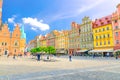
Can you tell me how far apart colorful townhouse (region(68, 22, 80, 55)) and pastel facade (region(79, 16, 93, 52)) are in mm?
3359

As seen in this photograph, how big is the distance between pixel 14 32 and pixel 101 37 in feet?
149

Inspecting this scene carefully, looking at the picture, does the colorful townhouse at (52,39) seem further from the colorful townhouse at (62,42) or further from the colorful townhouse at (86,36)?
the colorful townhouse at (86,36)

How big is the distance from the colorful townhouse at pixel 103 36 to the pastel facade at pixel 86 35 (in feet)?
9.67

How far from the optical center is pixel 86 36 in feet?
235

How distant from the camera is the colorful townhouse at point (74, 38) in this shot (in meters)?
78.2

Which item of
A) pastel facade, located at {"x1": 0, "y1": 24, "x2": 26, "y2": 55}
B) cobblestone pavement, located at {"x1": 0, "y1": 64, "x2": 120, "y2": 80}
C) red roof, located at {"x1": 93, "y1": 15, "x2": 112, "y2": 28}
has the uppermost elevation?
red roof, located at {"x1": 93, "y1": 15, "x2": 112, "y2": 28}

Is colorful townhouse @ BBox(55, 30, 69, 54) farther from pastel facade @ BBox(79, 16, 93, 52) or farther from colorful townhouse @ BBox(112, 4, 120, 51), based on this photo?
colorful townhouse @ BBox(112, 4, 120, 51)

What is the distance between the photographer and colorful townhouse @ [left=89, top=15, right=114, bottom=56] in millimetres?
57700

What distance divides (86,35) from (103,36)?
38.3 feet

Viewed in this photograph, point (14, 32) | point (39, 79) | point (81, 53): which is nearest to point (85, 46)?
point (81, 53)

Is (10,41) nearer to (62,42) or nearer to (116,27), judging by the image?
(62,42)

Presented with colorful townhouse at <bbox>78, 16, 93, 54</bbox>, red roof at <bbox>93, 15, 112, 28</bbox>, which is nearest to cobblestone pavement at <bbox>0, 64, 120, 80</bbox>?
red roof at <bbox>93, 15, 112, 28</bbox>

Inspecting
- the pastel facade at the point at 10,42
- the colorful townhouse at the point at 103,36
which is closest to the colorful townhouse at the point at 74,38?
the colorful townhouse at the point at 103,36

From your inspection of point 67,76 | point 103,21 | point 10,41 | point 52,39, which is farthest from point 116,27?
point 52,39
